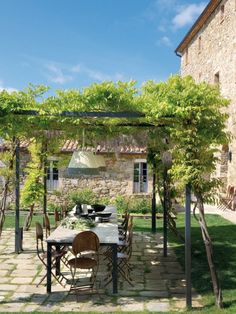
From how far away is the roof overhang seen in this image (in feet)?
52.7

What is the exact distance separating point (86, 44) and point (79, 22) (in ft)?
3.55

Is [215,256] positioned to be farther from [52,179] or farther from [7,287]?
[52,179]

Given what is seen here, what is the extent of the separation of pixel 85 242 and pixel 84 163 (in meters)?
1.35

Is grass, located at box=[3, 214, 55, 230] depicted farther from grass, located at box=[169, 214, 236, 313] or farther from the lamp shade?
the lamp shade

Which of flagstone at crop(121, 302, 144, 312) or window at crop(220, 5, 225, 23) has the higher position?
window at crop(220, 5, 225, 23)

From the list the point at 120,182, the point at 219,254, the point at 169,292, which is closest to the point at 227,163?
the point at 120,182

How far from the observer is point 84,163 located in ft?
20.1

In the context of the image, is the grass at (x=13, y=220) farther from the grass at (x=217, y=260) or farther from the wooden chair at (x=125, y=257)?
the wooden chair at (x=125, y=257)

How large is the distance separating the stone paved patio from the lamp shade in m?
1.65

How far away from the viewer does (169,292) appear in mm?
5504

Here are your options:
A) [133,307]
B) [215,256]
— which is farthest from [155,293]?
[215,256]

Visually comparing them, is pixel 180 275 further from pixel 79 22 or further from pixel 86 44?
pixel 79 22

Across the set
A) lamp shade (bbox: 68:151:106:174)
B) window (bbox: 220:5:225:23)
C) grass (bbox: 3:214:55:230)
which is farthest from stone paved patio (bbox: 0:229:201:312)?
window (bbox: 220:5:225:23)

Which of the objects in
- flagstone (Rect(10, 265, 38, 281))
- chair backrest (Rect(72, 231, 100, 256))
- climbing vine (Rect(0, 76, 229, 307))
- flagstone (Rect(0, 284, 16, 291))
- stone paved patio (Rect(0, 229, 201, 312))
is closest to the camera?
stone paved patio (Rect(0, 229, 201, 312))
